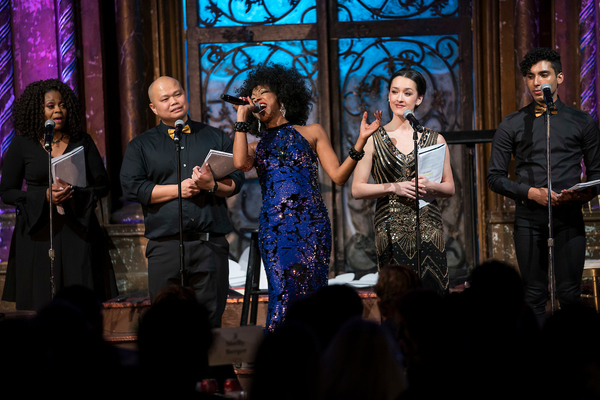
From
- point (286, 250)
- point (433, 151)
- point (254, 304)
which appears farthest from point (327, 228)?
point (254, 304)

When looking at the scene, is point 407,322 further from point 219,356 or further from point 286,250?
point 286,250

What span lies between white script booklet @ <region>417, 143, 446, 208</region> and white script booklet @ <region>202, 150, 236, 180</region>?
1080mm

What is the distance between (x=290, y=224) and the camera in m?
3.40

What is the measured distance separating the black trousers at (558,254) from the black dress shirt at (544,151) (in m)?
0.13

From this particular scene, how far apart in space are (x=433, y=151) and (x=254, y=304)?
1.77 metres

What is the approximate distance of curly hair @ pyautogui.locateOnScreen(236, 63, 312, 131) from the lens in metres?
3.62

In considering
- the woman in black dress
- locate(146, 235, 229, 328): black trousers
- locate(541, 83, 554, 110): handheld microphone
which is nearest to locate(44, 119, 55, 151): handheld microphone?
the woman in black dress

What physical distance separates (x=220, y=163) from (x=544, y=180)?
194 centimetres

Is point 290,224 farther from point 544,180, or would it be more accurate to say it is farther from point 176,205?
point 544,180

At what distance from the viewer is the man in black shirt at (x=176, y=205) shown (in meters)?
3.71

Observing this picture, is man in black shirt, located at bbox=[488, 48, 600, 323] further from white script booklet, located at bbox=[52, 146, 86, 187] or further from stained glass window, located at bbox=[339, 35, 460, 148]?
white script booklet, located at bbox=[52, 146, 86, 187]

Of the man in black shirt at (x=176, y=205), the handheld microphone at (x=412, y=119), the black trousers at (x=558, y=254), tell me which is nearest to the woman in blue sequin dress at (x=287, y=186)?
the handheld microphone at (x=412, y=119)

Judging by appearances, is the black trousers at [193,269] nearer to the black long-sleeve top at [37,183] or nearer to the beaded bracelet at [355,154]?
the black long-sleeve top at [37,183]

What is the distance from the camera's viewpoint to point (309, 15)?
5957mm
